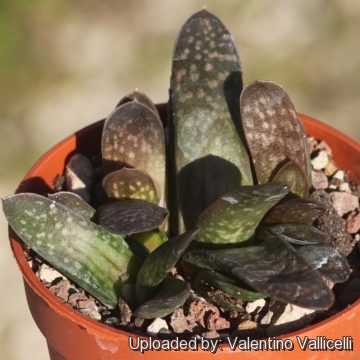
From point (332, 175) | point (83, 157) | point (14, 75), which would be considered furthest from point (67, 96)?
point (332, 175)

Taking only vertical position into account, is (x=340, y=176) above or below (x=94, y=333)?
above

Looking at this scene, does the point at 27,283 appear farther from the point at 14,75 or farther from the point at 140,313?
the point at 14,75

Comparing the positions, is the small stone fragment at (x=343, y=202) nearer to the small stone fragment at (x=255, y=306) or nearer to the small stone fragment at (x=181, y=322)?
the small stone fragment at (x=255, y=306)

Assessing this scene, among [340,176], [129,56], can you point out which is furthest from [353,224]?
[129,56]

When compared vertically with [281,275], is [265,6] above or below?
above

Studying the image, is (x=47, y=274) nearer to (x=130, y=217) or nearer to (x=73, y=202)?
(x=73, y=202)

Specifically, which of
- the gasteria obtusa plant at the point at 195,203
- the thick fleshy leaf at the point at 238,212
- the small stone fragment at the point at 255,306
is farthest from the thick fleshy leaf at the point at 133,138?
the small stone fragment at the point at 255,306

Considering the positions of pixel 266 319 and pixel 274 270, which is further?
pixel 266 319
